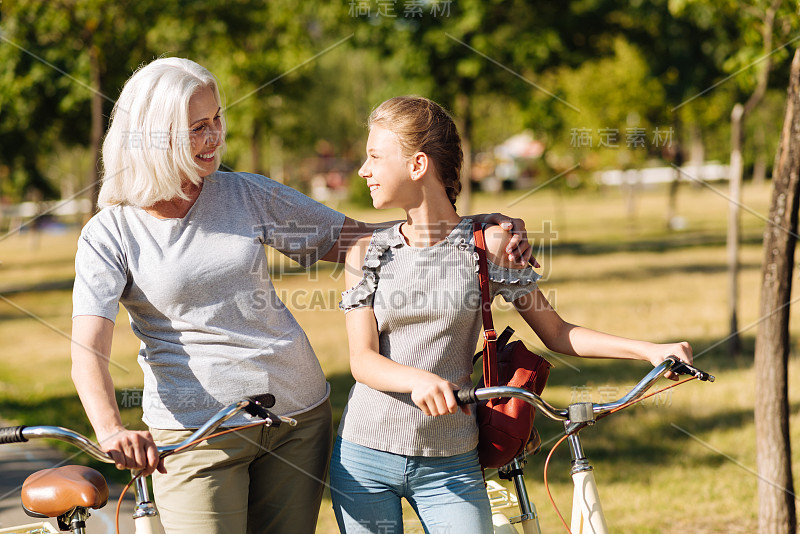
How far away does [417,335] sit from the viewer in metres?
2.24

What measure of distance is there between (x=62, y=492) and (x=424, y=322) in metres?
0.98

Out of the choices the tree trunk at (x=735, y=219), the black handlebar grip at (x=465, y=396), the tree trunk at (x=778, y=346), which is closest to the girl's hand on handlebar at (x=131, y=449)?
the black handlebar grip at (x=465, y=396)

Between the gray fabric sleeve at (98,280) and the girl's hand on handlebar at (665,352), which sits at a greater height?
the gray fabric sleeve at (98,280)

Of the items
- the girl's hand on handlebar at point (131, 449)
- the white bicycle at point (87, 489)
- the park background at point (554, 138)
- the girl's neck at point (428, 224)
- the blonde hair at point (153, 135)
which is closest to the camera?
the girl's hand on handlebar at point (131, 449)

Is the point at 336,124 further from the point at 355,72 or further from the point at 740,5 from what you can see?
the point at 740,5

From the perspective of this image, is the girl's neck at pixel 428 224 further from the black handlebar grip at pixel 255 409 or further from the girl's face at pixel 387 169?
the black handlebar grip at pixel 255 409

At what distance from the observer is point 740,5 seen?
6910 millimetres

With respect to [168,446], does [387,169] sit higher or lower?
higher

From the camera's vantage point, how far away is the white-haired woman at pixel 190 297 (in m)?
2.21

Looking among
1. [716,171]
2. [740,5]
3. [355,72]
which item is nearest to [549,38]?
[740,5]

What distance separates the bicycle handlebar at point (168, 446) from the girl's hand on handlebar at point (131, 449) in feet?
0.07

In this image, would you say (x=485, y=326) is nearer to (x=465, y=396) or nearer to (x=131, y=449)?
(x=465, y=396)

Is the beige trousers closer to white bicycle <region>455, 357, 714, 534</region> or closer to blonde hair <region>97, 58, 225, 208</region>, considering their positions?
white bicycle <region>455, 357, 714, 534</region>
